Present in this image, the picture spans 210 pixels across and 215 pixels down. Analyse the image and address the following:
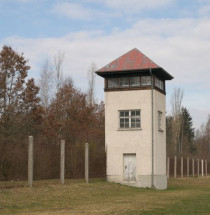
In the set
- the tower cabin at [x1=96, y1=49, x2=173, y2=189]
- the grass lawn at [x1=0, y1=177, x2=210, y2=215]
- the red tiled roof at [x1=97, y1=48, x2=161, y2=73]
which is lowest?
the grass lawn at [x1=0, y1=177, x2=210, y2=215]

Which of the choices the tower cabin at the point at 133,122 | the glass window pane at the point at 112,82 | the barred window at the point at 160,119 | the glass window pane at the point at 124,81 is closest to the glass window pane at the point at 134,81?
the tower cabin at the point at 133,122

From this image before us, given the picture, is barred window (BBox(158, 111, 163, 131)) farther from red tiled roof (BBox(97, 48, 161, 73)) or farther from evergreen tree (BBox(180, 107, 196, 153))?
evergreen tree (BBox(180, 107, 196, 153))

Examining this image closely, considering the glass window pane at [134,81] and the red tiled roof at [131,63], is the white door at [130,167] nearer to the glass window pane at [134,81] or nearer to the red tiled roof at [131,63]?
the glass window pane at [134,81]

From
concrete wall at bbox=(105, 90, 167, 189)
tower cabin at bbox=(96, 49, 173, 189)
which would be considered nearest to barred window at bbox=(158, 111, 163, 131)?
tower cabin at bbox=(96, 49, 173, 189)

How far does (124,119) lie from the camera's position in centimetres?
3250

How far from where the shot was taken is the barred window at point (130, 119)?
106ft

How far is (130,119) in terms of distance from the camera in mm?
32344

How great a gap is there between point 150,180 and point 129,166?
1682 mm

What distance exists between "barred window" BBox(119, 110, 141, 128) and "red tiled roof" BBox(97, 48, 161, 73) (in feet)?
9.75

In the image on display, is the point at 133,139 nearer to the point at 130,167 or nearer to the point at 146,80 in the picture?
the point at 130,167

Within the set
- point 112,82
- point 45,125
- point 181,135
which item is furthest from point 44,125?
point 181,135

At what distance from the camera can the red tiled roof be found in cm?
3203

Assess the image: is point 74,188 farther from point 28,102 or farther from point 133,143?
point 28,102

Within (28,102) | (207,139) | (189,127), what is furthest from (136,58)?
(207,139)
